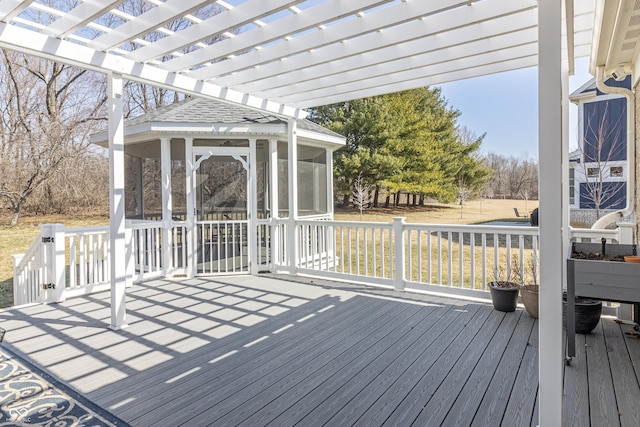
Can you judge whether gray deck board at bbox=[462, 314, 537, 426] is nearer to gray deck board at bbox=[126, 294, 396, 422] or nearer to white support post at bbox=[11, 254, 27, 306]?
gray deck board at bbox=[126, 294, 396, 422]

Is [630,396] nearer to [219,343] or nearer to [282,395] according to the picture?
[282,395]

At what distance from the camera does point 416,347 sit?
10.6 feet

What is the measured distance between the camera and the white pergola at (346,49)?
195 centimetres

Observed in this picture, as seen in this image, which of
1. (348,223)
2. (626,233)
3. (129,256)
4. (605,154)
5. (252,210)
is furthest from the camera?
(605,154)

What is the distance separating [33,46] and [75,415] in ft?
9.91

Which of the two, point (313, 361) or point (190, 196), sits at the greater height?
point (190, 196)

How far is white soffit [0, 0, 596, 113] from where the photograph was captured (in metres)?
3.08

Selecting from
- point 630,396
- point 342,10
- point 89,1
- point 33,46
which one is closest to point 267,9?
point 342,10

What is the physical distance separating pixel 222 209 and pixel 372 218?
33.7 ft

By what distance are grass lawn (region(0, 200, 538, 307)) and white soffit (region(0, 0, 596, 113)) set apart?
8.53 m

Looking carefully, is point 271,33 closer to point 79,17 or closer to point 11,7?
point 79,17

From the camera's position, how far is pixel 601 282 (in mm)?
2652

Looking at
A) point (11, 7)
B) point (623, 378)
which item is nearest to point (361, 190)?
point (623, 378)

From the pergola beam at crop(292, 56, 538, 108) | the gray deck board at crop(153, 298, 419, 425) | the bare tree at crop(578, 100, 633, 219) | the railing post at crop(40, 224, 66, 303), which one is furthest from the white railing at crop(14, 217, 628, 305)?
the bare tree at crop(578, 100, 633, 219)
